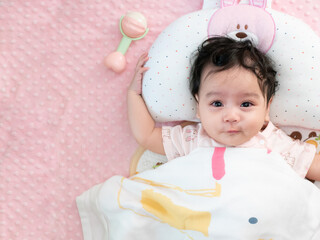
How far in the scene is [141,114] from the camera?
4.08 feet

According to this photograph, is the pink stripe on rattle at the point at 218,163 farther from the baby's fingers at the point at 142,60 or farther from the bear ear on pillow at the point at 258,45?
the baby's fingers at the point at 142,60

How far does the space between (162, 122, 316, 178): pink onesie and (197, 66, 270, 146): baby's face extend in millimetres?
71

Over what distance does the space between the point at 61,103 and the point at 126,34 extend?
0.32 m

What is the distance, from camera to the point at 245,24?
115 centimetres

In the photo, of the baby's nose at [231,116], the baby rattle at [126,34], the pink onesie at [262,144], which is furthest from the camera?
the baby rattle at [126,34]

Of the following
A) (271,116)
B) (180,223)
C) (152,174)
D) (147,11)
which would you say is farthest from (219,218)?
(147,11)

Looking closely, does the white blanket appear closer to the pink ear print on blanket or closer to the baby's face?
the baby's face

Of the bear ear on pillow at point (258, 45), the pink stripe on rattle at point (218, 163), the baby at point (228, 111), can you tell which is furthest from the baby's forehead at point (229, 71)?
the pink stripe on rattle at point (218, 163)

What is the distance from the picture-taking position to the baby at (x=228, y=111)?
1.07m

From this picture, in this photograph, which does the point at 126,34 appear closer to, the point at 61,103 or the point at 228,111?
the point at 61,103

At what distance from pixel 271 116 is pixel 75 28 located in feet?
2.34

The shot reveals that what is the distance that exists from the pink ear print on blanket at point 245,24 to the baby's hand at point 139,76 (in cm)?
23

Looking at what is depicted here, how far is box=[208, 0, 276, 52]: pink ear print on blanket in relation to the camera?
3.76ft

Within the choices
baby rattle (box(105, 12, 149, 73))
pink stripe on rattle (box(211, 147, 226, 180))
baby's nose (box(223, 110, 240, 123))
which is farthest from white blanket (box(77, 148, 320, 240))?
baby rattle (box(105, 12, 149, 73))
